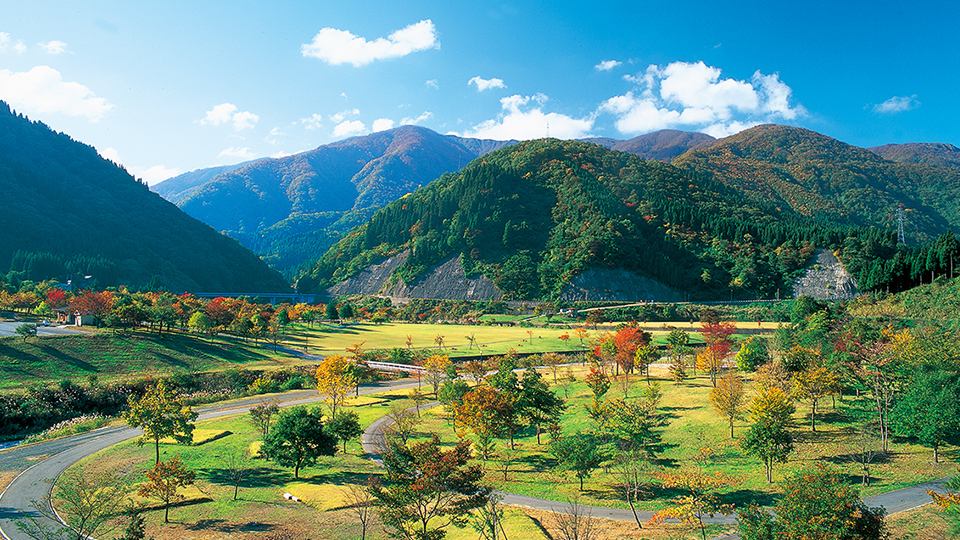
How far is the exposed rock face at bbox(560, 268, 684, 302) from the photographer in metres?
148

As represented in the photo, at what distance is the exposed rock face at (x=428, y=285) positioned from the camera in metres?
162

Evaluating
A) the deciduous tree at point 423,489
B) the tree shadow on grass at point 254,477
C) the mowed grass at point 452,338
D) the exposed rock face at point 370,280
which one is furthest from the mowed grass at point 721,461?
the exposed rock face at point 370,280

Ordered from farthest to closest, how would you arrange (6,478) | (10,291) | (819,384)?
(10,291), (819,384), (6,478)

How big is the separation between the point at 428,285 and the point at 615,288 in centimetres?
6423

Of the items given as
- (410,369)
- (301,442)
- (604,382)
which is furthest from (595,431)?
(410,369)

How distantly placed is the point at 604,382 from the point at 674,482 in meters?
23.8

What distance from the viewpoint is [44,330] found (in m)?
78.1

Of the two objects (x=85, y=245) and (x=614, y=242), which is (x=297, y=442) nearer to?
(x=614, y=242)

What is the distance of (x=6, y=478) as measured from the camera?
117 feet

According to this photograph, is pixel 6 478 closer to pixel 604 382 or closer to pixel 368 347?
pixel 604 382

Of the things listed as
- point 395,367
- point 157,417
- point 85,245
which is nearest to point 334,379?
point 157,417

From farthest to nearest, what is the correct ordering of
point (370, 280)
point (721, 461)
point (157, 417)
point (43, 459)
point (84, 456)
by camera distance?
point (370, 280) → point (84, 456) → point (43, 459) → point (721, 461) → point (157, 417)

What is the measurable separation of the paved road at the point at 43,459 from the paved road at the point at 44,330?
3596cm

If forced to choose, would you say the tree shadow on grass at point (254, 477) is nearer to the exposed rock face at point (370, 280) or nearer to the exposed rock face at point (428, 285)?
the exposed rock face at point (428, 285)
